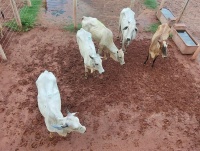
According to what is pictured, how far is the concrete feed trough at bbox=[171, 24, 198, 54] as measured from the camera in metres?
9.47

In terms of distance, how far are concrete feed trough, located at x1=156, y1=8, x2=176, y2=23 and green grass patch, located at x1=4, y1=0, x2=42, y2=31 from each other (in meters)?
6.16

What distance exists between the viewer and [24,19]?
10328 millimetres

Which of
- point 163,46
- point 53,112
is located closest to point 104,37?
point 163,46

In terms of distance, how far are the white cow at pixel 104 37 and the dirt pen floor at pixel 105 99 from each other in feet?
2.04

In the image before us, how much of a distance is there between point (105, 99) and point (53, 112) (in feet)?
7.74

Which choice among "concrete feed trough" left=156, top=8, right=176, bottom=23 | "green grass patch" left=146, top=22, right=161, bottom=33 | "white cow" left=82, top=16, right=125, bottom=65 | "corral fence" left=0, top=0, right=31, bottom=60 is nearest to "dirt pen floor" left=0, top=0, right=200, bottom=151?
"corral fence" left=0, top=0, right=31, bottom=60

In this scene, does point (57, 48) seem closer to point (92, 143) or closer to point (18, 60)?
point (18, 60)

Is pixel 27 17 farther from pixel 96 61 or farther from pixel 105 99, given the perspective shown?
pixel 105 99

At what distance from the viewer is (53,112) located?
5672 millimetres

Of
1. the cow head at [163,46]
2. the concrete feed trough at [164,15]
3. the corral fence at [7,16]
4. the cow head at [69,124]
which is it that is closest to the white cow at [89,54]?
the cow head at [69,124]

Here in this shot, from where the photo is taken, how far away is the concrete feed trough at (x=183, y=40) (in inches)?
373

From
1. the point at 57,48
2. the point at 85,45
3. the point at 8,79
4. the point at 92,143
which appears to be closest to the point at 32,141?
the point at 92,143

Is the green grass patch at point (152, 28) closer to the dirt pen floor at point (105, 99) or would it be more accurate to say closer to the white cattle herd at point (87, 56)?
the dirt pen floor at point (105, 99)

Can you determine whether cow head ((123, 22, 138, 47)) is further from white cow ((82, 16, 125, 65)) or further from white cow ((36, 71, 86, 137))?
white cow ((36, 71, 86, 137))
